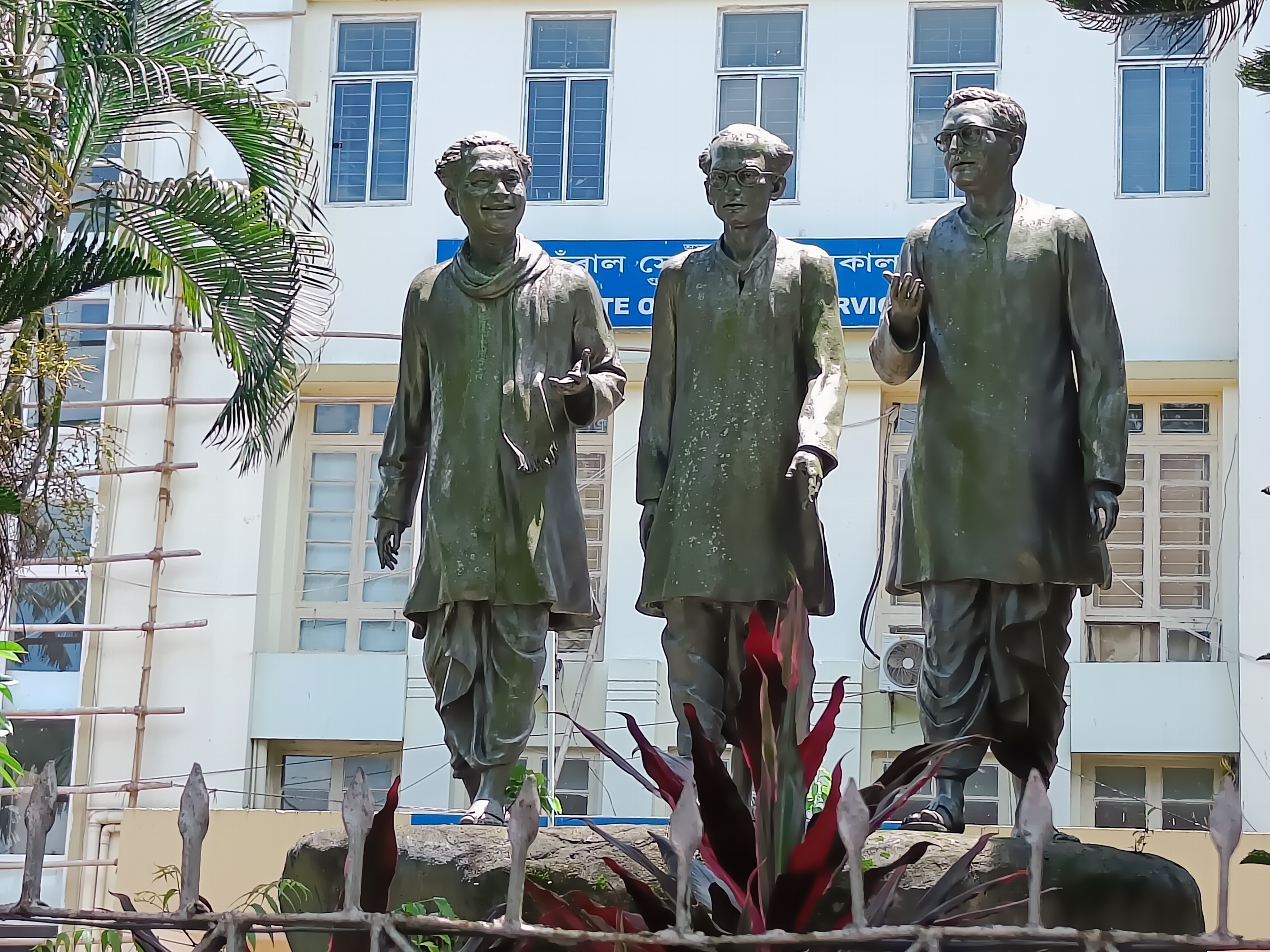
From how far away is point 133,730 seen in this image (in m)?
15.7

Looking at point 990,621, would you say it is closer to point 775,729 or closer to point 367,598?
point 775,729

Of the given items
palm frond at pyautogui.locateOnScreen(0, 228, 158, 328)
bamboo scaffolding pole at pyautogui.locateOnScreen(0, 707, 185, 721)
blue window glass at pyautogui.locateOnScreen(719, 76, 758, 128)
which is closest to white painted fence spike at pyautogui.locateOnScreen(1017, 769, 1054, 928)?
palm frond at pyautogui.locateOnScreen(0, 228, 158, 328)

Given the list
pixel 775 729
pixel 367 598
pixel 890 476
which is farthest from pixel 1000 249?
pixel 367 598

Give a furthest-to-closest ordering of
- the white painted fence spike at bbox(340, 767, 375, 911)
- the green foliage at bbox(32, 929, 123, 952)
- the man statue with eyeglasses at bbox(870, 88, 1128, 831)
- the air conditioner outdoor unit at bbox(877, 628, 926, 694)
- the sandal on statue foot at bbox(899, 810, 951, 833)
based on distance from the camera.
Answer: the air conditioner outdoor unit at bbox(877, 628, 926, 694) < the man statue with eyeglasses at bbox(870, 88, 1128, 831) < the sandal on statue foot at bbox(899, 810, 951, 833) < the green foliage at bbox(32, 929, 123, 952) < the white painted fence spike at bbox(340, 767, 375, 911)

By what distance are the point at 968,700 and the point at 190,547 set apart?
11.1m

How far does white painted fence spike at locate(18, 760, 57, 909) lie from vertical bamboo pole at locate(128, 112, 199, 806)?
12570 millimetres

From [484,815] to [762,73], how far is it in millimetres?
11310

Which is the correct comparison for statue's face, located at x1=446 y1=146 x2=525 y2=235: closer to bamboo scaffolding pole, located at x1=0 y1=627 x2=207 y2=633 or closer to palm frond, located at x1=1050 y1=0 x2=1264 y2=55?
palm frond, located at x1=1050 y1=0 x2=1264 y2=55

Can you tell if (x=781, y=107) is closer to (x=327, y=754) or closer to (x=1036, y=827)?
(x=327, y=754)

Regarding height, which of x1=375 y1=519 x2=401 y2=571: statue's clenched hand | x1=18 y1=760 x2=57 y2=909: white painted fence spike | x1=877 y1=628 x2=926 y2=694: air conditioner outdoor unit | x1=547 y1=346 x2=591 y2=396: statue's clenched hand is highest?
x1=547 y1=346 x2=591 y2=396: statue's clenched hand

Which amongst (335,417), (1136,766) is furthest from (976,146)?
(335,417)

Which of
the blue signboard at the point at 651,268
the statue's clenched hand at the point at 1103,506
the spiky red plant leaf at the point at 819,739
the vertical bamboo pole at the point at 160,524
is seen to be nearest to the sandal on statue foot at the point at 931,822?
the statue's clenched hand at the point at 1103,506

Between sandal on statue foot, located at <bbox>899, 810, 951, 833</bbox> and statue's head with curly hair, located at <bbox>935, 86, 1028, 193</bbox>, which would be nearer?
sandal on statue foot, located at <bbox>899, 810, 951, 833</bbox>

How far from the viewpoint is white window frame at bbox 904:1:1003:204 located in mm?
15836
